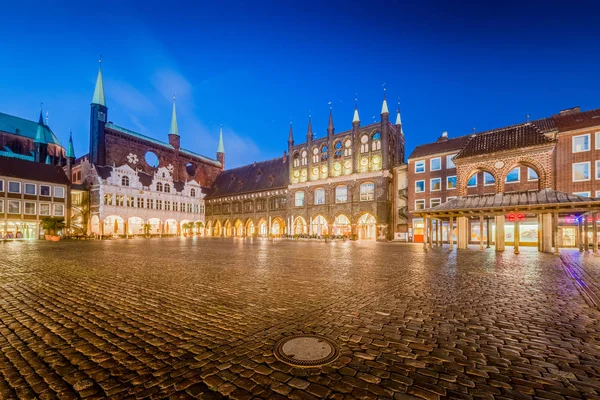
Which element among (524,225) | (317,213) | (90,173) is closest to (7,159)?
(90,173)

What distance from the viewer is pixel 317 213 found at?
46062mm

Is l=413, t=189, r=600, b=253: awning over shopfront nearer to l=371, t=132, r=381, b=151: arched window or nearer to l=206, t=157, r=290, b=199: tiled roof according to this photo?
l=371, t=132, r=381, b=151: arched window

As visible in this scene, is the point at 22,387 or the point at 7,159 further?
the point at 7,159

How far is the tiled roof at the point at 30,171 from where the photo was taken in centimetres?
3962

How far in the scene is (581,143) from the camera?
25.5 meters

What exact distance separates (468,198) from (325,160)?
28.5m

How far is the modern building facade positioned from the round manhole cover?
53187 millimetres

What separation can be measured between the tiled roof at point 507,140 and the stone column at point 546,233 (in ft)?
17.1

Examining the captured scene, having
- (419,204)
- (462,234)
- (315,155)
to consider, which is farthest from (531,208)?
(315,155)

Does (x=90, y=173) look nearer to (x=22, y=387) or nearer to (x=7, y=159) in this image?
(x=7, y=159)

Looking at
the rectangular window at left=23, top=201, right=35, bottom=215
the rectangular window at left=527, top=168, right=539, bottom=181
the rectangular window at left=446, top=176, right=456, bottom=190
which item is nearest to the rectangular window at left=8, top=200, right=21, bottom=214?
the rectangular window at left=23, top=201, right=35, bottom=215

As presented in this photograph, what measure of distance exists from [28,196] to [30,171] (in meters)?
4.21

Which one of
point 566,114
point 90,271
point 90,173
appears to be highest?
point 566,114

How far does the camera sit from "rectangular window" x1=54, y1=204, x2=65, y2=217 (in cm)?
4334
